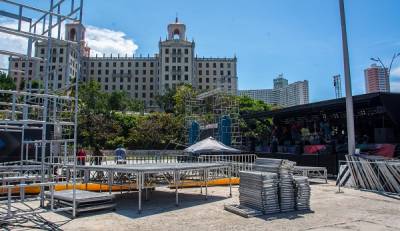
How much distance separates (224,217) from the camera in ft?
29.5

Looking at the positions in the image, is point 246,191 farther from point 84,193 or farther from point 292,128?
point 292,128

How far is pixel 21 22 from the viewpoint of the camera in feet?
26.3

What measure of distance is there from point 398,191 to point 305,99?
11481cm

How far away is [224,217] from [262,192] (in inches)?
47.7

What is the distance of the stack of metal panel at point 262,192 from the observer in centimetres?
927

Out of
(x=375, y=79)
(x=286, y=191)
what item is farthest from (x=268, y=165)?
(x=375, y=79)

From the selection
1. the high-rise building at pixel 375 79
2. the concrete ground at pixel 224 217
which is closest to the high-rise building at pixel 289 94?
the high-rise building at pixel 375 79

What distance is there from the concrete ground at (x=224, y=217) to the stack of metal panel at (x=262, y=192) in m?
0.33

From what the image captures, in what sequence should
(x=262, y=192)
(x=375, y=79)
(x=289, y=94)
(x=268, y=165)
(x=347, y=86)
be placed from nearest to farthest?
(x=262, y=192), (x=268, y=165), (x=347, y=86), (x=375, y=79), (x=289, y=94)

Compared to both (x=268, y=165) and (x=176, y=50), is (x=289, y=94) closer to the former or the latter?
(x=176, y=50)

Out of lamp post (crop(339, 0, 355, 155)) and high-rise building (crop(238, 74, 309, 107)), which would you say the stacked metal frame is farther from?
high-rise building (crop(238, 74, 309, 107))

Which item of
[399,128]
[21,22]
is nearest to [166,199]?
[21,22]

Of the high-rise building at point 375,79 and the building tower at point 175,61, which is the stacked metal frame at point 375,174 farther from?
the building tower at point 175,61

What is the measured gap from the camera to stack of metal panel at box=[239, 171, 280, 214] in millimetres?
9266
